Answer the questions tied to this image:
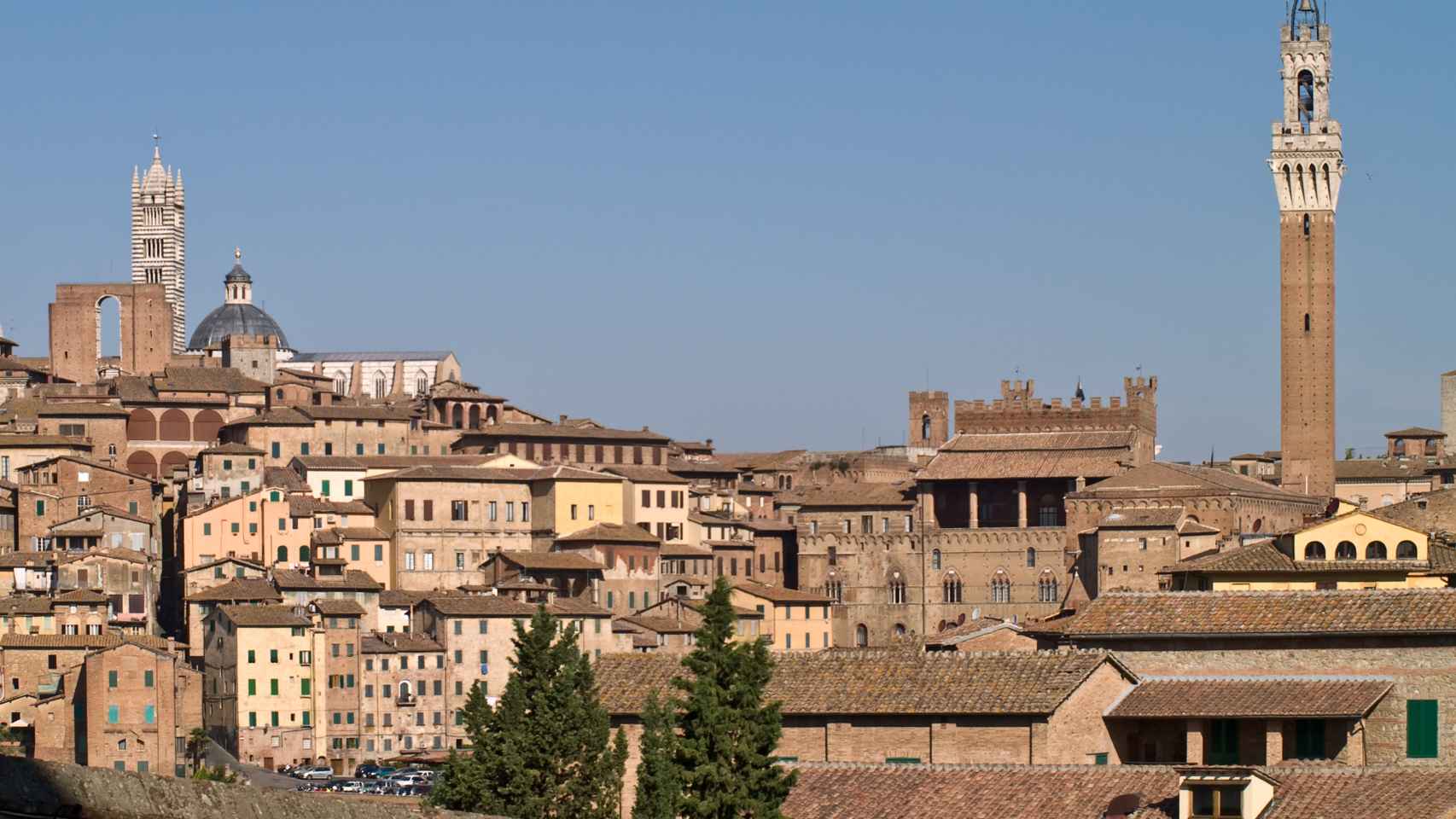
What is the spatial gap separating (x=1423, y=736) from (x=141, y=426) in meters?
75.5

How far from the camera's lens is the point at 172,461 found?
98.9 metres

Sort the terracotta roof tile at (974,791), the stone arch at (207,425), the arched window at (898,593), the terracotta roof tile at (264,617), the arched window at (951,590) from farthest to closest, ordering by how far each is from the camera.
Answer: the stone arch at (207,425), the arched window at (898,593), the arched window at (951,590), the terracotta roof tile at (264,617), the terracotta roof tile at (974,791)

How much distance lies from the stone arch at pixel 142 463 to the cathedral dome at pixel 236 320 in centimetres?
3742

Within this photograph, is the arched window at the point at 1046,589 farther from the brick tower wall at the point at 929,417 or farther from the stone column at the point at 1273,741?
the stone column at the point at 1273,741

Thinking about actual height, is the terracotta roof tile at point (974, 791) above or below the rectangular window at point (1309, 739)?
below

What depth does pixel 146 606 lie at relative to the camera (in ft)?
268

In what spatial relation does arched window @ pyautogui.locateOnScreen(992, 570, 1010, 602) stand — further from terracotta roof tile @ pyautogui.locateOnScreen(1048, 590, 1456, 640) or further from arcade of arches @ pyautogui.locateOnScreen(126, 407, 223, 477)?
terracotta roof tile @ pyautogui.locateOnScreen(1048, 590, 1456, 640)

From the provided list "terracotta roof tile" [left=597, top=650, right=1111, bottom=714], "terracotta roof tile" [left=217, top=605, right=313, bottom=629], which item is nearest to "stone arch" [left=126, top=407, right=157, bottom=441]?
"terracotta roof tile" [left=217, top=605, right=313, bottom=629]

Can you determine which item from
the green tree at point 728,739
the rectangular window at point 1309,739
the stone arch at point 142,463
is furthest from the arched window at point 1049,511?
the green tree at point 728,739

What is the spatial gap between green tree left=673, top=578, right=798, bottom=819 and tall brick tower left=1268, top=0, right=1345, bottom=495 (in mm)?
70268

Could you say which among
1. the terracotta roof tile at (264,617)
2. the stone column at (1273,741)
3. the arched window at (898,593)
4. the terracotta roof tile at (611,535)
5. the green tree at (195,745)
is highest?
the terracotta roof tile at (611,535)

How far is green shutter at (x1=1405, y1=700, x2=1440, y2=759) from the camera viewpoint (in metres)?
30.1

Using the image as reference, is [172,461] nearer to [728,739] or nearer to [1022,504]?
[1022,504]

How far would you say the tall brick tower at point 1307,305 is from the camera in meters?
95.3
